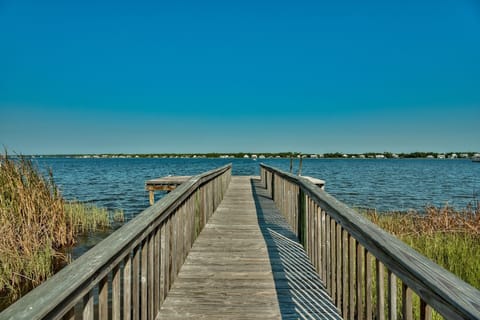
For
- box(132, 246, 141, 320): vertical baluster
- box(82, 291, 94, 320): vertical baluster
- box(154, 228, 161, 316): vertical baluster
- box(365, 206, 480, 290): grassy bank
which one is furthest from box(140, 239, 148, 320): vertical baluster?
box(365, 206, 480, 290): grassy bank

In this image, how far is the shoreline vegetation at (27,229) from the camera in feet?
16.1

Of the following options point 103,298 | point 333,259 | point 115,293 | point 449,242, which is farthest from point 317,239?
point 449,242

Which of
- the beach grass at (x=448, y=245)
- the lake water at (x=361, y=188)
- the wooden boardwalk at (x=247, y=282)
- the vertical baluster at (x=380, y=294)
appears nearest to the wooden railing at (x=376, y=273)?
the vertical baluster at (x=380, y=294)

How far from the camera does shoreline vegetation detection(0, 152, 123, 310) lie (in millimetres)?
4904

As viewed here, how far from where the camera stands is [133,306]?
82.5 inches

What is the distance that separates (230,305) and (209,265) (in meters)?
1.07

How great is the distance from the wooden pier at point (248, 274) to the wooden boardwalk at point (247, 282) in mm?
12

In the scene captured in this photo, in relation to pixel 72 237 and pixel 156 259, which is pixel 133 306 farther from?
pixel 72 237

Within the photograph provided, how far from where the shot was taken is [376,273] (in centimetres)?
201

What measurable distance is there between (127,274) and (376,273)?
1690 millimetres

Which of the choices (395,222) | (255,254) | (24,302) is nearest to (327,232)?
(255,254)

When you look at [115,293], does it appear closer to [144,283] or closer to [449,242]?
[144,283]

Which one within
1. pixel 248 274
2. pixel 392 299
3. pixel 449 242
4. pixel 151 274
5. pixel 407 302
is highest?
pixel 407 302

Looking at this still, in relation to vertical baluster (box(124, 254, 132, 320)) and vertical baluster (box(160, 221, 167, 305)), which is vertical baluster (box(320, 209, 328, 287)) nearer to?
vertical baluster (box(160, 221, 167, 305))
